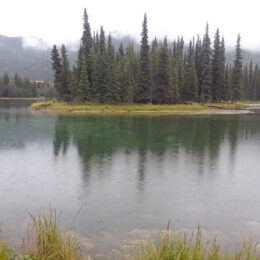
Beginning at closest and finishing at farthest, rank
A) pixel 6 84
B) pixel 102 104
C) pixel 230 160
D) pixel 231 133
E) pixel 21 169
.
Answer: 1. pixel 21 169
2. pixel 230 160
3. pixel 231 133
4. pixel 102 104
5. pixel 6 84

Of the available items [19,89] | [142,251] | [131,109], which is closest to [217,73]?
[131,109]

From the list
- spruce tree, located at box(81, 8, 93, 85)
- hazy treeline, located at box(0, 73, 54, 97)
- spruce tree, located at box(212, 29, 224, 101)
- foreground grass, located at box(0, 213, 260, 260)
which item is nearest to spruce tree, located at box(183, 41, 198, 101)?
spruce tree, located at box(212, 29, 224, 101)

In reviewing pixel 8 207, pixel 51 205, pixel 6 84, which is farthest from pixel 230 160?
pixel 6 84

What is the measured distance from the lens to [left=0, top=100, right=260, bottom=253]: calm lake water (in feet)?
29.4

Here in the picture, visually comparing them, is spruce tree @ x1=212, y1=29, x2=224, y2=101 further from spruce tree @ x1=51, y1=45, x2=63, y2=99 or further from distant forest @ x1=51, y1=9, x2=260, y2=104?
spruce tree @ x1=51, y1=45, x2=63, y2=99

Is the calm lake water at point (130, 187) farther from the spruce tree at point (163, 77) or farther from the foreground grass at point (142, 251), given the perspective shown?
the spruce tree at point (163, 77)

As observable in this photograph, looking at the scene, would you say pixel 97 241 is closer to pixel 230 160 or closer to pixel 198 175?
pixel 198 175

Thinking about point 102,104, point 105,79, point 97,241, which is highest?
point 105,79

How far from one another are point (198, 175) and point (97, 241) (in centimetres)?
852

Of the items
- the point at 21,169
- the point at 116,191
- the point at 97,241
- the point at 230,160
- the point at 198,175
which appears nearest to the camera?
the point at 97,241

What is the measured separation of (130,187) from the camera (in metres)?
12.8

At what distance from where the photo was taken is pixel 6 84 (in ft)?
543

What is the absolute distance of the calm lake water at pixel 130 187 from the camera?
29.4 ft

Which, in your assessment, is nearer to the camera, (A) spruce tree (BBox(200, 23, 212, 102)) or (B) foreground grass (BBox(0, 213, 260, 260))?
(B) foreground grass (BBox(0, 213, 260, 260))
